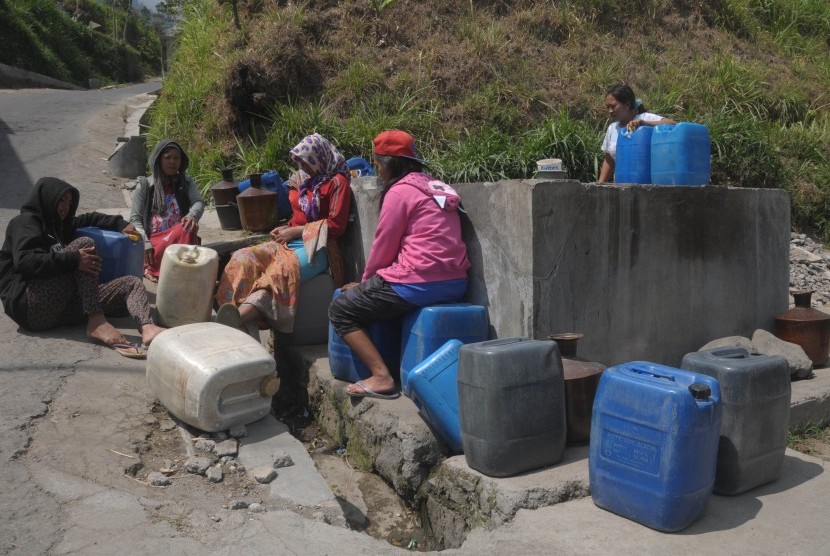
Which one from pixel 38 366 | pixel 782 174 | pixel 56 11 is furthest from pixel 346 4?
pixel 56 11

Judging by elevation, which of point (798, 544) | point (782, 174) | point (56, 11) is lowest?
point (798, 544)

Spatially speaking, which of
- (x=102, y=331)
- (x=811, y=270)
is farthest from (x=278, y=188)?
(x=811, y=270)

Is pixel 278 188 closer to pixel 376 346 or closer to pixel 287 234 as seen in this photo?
pixel 287 234

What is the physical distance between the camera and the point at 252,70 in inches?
397

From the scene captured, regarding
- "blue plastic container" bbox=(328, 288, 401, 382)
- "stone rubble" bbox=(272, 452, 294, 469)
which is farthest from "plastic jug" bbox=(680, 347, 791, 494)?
"stone rubble" bbox=(272, 452, 294, 469)

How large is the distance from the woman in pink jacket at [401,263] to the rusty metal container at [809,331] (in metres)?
2.50

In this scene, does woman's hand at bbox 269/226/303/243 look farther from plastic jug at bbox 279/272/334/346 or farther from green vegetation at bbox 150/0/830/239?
A: green vegetation at bbox 150/0/830/239

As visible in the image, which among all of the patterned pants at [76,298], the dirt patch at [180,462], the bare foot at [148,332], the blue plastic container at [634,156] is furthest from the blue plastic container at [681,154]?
the patterned pants at [76,298]

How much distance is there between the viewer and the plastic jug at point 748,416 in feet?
11.1

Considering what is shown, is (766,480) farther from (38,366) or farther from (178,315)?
(38,366)

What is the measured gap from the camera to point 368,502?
4160 millimetres

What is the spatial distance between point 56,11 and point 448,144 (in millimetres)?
25622

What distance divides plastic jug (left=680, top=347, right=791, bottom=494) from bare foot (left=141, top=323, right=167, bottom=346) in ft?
11.2

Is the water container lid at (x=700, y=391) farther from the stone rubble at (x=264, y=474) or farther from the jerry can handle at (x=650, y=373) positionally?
the stone rubble at (x=264, y=474)
